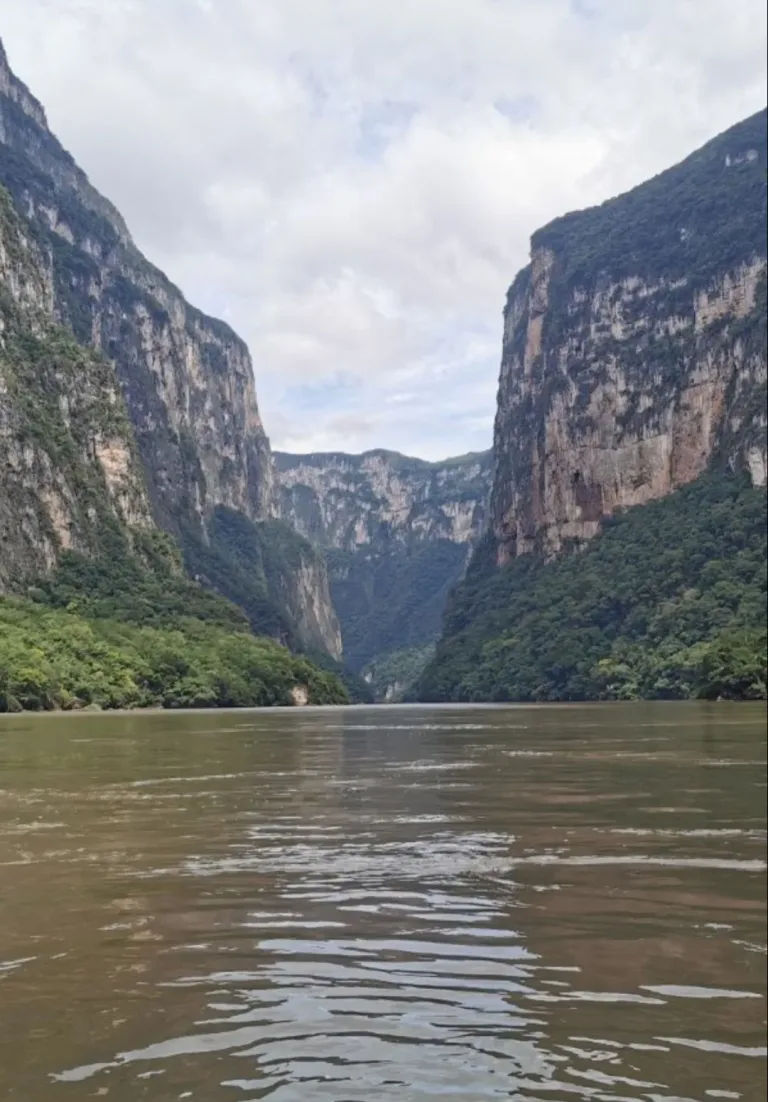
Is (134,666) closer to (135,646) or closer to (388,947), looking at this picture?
(135,646)

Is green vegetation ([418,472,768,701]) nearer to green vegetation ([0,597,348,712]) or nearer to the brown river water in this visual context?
green vegetation ([0,597,348,712])

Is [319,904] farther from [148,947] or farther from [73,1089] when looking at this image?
[73,1089]

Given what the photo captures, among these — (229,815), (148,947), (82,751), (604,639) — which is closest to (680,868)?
(148,947)

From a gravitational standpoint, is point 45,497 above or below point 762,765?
above

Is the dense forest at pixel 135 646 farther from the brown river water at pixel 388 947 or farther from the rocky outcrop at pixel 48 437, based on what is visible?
the brown river water at pixel 388 947

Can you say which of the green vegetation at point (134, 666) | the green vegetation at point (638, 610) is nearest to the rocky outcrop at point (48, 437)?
the green vegetation at point (134, 666)

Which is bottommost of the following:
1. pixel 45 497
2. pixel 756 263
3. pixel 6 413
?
pixel 45 497
